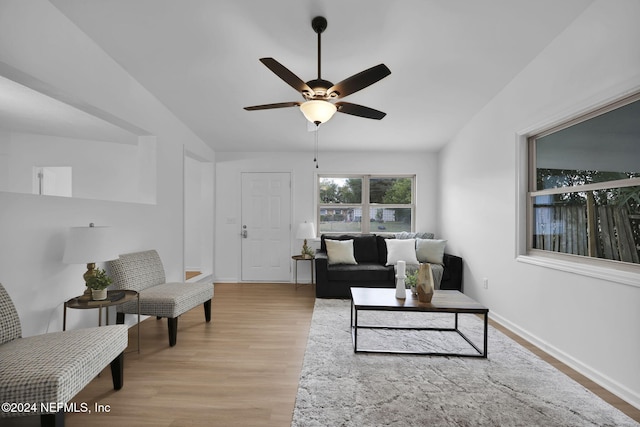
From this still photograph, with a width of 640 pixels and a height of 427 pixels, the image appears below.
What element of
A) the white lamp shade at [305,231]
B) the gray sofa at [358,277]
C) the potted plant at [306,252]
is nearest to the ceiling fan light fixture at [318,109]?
the gray sofa at [358,277]

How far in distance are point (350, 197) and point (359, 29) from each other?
131 inches

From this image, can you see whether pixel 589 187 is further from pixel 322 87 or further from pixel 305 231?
pixel 305 231

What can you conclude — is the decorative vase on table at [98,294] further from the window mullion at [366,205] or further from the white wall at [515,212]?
the window mullion at [366,205]

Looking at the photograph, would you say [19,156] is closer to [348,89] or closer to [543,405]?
[348,89]

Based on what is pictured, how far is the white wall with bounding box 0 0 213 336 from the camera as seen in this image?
214 centimetres

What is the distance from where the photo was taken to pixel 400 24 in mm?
2641

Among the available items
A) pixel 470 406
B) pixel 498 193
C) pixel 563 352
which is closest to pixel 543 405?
pixel 470 406

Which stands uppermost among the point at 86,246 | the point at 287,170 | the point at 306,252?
the point at 287,170

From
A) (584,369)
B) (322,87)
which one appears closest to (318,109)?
(322,87)

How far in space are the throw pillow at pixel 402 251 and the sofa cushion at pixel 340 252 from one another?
557 mm

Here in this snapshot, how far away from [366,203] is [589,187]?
3.48 meters

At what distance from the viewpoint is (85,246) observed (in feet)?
7.88

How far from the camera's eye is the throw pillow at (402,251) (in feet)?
15.6

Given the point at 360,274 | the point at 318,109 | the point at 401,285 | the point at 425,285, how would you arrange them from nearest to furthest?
the point at 318,109 → the point at 425,285 → the point at 401,285 → the point at 360,274
